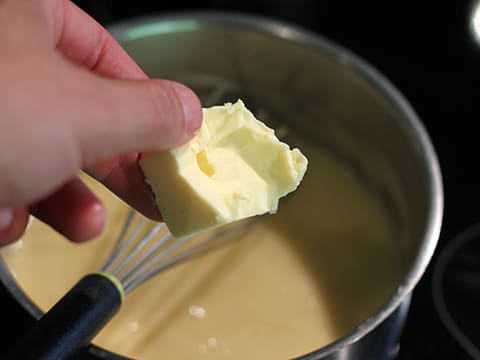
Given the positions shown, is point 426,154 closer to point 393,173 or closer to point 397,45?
point 393,173

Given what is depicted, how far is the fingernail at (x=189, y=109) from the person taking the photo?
0.51 m

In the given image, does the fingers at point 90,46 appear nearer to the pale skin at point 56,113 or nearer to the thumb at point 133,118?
the pale skin at point 56,113

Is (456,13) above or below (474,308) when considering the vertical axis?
above

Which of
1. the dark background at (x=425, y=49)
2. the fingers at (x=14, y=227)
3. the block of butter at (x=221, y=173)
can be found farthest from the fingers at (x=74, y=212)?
the dark background at (x=425, y=49)

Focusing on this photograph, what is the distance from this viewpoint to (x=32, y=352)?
54 cm

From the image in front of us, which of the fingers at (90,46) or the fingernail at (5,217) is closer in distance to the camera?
the fingernail at (5,217)

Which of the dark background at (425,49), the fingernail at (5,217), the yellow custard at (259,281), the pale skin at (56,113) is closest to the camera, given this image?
the pale skin at (56,113)

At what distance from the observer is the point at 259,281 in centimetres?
92

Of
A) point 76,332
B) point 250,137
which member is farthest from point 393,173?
point 76,332

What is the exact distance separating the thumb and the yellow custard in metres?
0.40

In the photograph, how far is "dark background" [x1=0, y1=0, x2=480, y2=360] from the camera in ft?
3.18

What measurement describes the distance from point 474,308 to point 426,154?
0.21 metres

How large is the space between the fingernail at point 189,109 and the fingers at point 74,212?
22 centimetres

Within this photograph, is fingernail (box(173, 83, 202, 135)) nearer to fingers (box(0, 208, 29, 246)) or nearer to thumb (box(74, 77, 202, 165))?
thumb (box(74, 77, 202, 165))
